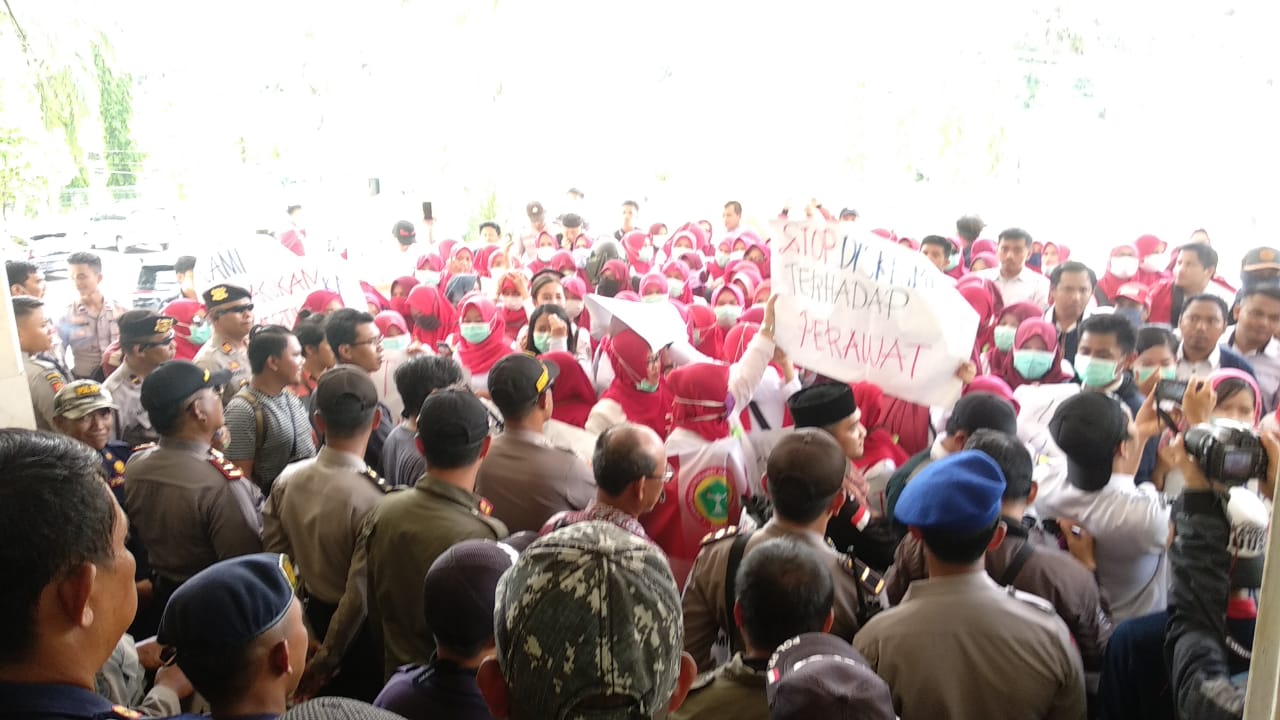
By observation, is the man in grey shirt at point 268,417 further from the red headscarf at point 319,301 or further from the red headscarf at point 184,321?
the red headscarf at point 184,321

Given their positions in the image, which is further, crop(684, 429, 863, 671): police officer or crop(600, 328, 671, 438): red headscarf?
crop(600, 328, 671, 438): red headscarf

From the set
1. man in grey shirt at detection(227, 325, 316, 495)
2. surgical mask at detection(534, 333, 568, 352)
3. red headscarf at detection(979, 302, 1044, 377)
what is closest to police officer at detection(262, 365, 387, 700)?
man in grey shirt at detection(227, 325, 316, 495)

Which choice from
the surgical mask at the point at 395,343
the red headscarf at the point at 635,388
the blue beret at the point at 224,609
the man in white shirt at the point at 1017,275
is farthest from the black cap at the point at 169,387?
the man in white shirt at the point at 1017,275

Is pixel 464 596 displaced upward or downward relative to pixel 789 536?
upward

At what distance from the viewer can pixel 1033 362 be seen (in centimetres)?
455

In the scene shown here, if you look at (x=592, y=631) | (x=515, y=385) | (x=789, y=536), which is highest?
(x=592, y=631)

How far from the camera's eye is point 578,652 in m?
1.19

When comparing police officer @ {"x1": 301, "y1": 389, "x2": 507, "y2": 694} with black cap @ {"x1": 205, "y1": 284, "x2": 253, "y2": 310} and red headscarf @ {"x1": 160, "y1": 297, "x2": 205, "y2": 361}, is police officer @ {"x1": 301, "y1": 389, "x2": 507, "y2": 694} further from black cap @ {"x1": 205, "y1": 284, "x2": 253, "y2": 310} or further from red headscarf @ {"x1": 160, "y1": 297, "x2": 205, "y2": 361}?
red headscarf @ {"x1": 160, "y1": 297, "x2": 205, "y2": 361}

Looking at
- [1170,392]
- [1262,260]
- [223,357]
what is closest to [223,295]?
[223,357]

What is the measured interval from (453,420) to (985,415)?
6.04 feet

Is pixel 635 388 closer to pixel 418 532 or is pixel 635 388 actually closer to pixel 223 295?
pixel 418 532

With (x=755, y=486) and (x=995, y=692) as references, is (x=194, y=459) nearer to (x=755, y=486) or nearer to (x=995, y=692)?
(x=755, y=486)

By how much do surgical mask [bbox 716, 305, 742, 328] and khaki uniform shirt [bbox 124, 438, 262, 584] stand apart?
153 inches

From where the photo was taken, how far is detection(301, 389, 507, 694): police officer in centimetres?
268
